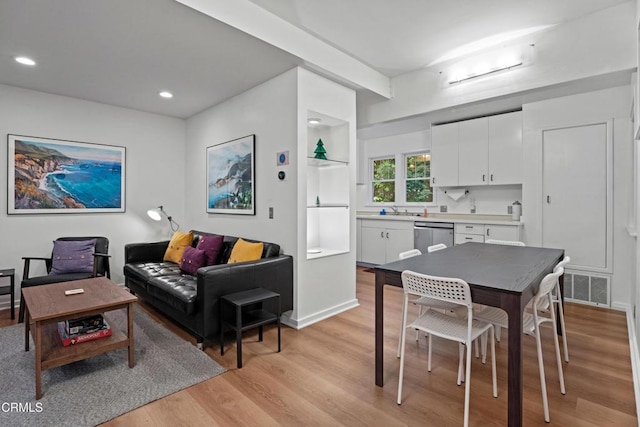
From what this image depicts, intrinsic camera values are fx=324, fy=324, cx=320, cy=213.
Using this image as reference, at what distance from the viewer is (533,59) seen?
3.19 m

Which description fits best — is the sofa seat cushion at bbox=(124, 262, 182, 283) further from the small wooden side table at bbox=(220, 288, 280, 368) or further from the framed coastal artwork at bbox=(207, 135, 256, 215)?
the small wooden side table at bbox=(220, 288, 280, 368)

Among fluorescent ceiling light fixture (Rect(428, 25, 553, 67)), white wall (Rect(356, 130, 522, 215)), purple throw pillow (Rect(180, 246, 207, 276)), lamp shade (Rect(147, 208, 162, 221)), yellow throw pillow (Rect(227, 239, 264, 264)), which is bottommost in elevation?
purple throw pillow (Rect(180, 246, 207, 276))

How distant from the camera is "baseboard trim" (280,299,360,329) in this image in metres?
3.19

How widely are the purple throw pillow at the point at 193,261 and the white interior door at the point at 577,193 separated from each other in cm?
407

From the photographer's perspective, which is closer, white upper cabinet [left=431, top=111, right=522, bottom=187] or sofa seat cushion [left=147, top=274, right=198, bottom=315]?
sofa seat cushion [left=147, top=274, right=198, bottom=315]

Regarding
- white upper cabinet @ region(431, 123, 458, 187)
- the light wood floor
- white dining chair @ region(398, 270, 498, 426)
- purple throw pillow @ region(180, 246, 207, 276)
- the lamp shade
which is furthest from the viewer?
white upper cabinet @ region(431, 123, 458, 187)

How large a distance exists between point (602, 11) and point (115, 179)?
5656 millimetres

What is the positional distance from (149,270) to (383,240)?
145 inches

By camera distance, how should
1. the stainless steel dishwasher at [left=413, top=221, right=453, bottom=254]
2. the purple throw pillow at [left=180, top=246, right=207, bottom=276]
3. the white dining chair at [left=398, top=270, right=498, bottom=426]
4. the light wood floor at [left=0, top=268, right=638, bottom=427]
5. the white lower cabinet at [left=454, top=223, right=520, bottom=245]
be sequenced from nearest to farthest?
the white dining chair at [left=398, top=270, right=498, bottom=426], the light wood floor at [left=0, top=268, right=638, bottom=427], the purple throw pillow at [left=180, top=246, right=207, bottom=276], the white lower cabinet at [left=454, top=223, right=520, bottom=245], the stainless steel dishwasher at [left=413, top=221, right=453, bottom=254]

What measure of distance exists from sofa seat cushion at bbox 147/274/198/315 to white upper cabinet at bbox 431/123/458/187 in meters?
3.93

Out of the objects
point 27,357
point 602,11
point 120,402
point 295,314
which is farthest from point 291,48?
point 27,357

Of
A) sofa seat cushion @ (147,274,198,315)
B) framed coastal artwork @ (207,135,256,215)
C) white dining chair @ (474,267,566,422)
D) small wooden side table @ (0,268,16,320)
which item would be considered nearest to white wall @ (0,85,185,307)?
small wooden side table @ (0,268,16,320)

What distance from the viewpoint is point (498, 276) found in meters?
1.88

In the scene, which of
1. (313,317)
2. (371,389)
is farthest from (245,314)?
(371,389)
